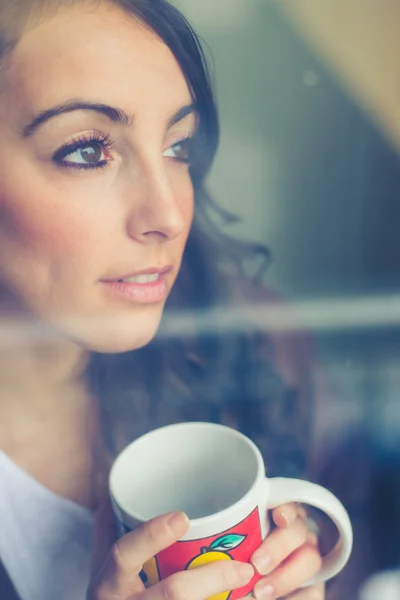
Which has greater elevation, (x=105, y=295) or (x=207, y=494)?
(x=105, y=295)

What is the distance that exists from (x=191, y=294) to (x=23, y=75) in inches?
6.7

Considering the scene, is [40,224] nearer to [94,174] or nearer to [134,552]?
[94,174]

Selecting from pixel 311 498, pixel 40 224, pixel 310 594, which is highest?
pixel 40 224

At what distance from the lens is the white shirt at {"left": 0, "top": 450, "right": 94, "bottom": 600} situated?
1.25 ft

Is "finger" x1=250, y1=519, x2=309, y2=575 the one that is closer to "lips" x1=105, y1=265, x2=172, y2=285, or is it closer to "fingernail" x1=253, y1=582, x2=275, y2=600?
"fingernail" x1=253, y1=582, x2=275, y2=600

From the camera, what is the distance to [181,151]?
356 mm

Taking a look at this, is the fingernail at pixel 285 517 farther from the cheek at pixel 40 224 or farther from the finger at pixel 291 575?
the cheek at pixel 40 224

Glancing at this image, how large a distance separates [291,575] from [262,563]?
1.5 inches

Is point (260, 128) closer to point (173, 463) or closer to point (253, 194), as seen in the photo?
point (253, 194)

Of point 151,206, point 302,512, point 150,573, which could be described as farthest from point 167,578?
point 151,206

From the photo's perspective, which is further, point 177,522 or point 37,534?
point 37,534

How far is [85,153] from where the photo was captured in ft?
1.08

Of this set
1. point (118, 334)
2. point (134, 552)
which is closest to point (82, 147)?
point (118, 334)

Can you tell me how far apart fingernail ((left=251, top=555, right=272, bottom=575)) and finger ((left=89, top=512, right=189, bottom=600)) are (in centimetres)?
6
